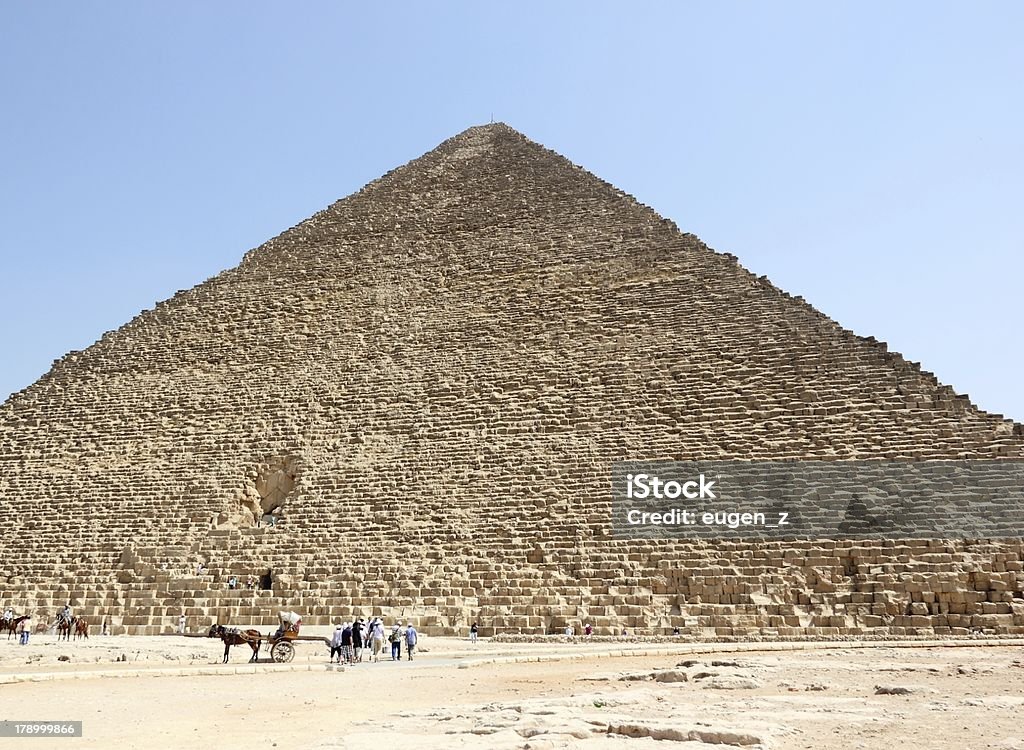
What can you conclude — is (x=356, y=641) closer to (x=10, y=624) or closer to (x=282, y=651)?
(x=282, y=651)

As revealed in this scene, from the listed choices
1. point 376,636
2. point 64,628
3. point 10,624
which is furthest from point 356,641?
point 10,624

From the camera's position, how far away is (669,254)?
54.3ft

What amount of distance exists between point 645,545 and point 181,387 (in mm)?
9453

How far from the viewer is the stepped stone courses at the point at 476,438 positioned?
10.3 m

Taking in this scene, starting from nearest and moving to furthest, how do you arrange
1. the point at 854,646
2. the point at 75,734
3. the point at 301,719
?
the point at 75,734
the point at 301,719
the point at 854,646

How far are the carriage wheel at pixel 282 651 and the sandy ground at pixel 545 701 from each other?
1.02 feet

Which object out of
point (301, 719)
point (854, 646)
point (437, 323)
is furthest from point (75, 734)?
point (437, 323)

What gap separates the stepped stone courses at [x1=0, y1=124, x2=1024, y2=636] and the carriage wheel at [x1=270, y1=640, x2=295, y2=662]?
2.50 metres

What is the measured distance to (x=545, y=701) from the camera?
4.83m

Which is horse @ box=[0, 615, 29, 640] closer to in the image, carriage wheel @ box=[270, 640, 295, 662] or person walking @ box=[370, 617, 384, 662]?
carriage wheel @ box=[270, 640, 295, 662]

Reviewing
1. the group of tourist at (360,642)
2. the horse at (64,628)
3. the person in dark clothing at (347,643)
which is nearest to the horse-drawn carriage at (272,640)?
the group of tourist at (360,642)

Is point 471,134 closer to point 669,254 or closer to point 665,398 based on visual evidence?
point 669,254

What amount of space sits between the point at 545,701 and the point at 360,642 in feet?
13.2

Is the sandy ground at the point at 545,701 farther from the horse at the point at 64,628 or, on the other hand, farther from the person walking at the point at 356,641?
the horse at the point at 64,628
